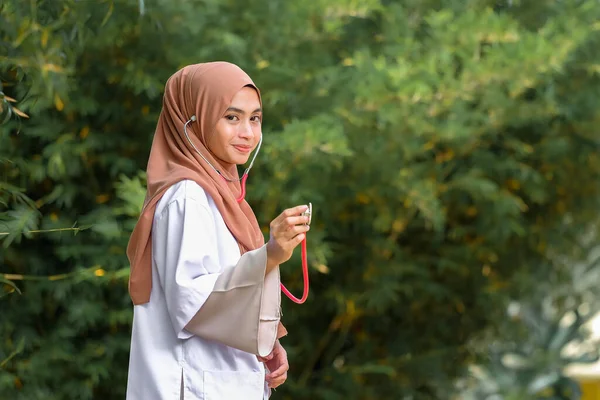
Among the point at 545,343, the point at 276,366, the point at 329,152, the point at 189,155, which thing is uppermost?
the point at 189,155

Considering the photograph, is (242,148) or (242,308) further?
(242,148)

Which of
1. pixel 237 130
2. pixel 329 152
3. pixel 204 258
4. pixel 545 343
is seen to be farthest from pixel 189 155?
pixel 545 343

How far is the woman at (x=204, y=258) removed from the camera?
1432 millimetres

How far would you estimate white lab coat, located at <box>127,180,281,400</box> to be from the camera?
1.43 meters

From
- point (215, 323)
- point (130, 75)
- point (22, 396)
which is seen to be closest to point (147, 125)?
point (130, 75)

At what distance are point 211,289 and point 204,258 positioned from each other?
6cm

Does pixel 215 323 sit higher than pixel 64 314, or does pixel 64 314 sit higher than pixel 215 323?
pixel 215 323

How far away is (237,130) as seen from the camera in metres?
1.57

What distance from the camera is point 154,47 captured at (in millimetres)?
3725

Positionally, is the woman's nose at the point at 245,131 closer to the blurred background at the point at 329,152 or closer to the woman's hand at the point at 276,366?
the woman's hand at the point at 276,366

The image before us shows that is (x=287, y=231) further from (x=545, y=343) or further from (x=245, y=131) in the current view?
(x=545, y=343)

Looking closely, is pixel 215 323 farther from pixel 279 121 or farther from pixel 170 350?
pixel 279 121

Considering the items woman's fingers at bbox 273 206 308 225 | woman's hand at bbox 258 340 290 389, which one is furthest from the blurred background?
woman's fingers at bbox 273 206 308 225

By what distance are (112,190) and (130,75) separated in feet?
1.75
